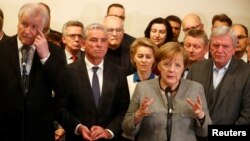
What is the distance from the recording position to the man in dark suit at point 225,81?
3.52 metres

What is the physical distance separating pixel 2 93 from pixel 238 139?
5.02ft

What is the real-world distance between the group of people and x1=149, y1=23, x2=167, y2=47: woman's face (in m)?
0.91

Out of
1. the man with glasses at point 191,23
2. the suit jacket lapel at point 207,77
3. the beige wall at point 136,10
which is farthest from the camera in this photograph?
the beige wall at point 136,10

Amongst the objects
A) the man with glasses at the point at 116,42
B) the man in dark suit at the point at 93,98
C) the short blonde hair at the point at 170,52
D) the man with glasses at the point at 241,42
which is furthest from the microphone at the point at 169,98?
the man with glasses at the point at 241,42

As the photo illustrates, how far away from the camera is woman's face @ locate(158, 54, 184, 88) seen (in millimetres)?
3135

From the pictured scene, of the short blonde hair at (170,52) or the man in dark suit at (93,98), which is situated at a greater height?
the short blonde hair at (170,52)

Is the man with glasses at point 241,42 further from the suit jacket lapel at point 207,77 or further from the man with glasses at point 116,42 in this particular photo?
the suit jacket lapel at point 207,77

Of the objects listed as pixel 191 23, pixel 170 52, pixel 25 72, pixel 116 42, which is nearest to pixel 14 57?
pixel 25 72

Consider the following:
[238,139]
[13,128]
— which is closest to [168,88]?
[238,139]

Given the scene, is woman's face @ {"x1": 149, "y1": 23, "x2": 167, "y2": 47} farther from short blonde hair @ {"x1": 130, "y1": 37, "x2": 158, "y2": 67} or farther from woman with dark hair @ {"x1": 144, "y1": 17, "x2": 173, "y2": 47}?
short blonde hair @ {"x1": 130, "y1": 37, "x2": 158, "y2": 67}

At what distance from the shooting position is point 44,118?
3.24 meters

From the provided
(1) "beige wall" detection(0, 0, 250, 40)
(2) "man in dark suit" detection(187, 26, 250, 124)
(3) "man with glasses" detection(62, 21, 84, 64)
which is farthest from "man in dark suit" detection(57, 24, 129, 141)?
(1) "beige wall" detection(0, 0, 250, 40)

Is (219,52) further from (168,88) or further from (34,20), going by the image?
(34,20)

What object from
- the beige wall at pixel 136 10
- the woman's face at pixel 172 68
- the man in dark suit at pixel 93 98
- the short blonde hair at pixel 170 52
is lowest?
the man in dark suit at pixel 93 98
